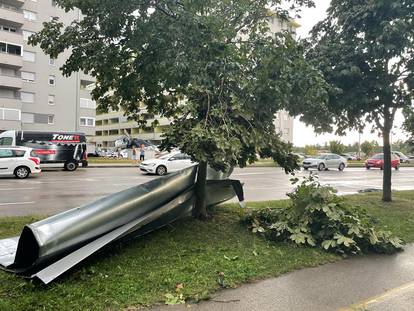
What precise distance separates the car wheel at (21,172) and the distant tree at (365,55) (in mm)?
13887

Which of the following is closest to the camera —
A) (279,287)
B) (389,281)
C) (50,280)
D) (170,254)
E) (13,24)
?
(50,280)

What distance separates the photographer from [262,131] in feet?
20.0

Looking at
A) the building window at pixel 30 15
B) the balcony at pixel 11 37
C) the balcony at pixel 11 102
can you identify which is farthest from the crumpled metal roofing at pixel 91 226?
the building window at pixel 30 15

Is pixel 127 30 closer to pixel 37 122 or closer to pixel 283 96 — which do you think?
pixel 283 96

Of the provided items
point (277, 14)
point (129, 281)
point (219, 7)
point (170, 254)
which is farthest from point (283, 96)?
point (129, 281)

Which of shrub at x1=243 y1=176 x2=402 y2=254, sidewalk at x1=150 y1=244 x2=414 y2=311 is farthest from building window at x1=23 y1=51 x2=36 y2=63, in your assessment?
sidewalk at x1=150 y1=244 x2=414 y2=311

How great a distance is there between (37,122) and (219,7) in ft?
147

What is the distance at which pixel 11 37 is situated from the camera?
42.6 metres

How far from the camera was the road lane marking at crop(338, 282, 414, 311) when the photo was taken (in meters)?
3.95

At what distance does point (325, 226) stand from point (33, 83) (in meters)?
46.7

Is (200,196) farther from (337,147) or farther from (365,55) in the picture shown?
(337,147)

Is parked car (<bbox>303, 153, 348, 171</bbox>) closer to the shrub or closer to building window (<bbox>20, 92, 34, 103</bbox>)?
the shrub

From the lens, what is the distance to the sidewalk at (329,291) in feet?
12.9

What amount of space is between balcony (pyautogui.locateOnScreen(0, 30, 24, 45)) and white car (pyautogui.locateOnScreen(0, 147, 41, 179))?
29420 mm
